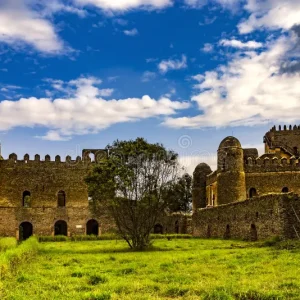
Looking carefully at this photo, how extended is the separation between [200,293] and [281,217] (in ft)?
50.1

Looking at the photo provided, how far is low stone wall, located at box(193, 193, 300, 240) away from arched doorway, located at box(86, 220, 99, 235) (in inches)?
675

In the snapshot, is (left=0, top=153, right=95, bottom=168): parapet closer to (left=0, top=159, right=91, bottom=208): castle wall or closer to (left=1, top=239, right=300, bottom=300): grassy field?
(left=0, top=159, right=91, bottom=208): castle wall

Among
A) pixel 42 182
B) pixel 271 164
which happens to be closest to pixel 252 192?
pixel 271 164

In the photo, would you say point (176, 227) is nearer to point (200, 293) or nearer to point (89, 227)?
point (89, 227)

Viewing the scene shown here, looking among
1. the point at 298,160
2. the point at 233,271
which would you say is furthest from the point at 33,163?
the point at 233,271

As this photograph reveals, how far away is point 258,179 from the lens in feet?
143

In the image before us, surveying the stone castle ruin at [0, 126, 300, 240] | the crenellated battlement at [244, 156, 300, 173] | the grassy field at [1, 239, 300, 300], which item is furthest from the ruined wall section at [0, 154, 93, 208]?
the grassy field at [1, 239, 300, 300]

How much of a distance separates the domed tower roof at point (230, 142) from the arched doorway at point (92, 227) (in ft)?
59.2

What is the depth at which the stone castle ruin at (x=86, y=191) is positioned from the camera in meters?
42.2

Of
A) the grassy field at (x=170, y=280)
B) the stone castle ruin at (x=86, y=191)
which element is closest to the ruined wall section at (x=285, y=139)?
the stone castle ruin at (x=86, y=191)

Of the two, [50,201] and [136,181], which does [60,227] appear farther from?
[136,181]

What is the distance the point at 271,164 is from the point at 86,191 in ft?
65.5

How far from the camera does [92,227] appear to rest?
55375 mm

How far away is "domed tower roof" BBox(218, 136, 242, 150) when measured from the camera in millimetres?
42438
